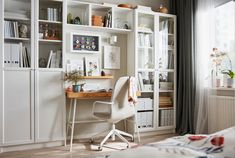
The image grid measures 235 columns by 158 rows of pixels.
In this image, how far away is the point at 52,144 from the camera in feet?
10.9

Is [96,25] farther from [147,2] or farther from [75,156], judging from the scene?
[75,156]

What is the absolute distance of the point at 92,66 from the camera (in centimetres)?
385

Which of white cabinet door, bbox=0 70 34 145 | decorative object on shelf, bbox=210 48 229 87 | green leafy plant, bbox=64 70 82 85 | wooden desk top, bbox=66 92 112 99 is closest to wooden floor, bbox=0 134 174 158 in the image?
white cabinet door, bbox=0 70 34 145

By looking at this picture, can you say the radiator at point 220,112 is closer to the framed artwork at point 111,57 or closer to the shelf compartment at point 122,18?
the framed artwork at point 111,57

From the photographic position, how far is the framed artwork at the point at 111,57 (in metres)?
3.95

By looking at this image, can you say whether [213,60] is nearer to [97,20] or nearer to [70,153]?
[97,20]

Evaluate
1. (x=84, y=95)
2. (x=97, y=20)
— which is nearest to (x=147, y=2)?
(x=97, y=20)

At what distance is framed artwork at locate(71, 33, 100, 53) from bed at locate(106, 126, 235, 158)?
9.20 feet

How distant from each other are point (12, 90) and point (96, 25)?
5.16 ft

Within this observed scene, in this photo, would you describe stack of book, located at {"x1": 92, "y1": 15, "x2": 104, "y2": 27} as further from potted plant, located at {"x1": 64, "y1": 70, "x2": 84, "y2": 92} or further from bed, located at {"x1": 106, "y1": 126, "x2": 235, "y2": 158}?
bed, located at {"x1": 106, "y1": 126, "x2": 235, "y2": 158}

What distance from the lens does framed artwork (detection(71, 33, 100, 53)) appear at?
145 inches

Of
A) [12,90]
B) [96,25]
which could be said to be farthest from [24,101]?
[96,25]

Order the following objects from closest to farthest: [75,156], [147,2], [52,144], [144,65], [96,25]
A: [75,156] < [52,144] < [96,25] < [144,65] < [147,2]

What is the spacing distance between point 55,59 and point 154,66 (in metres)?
1.69
